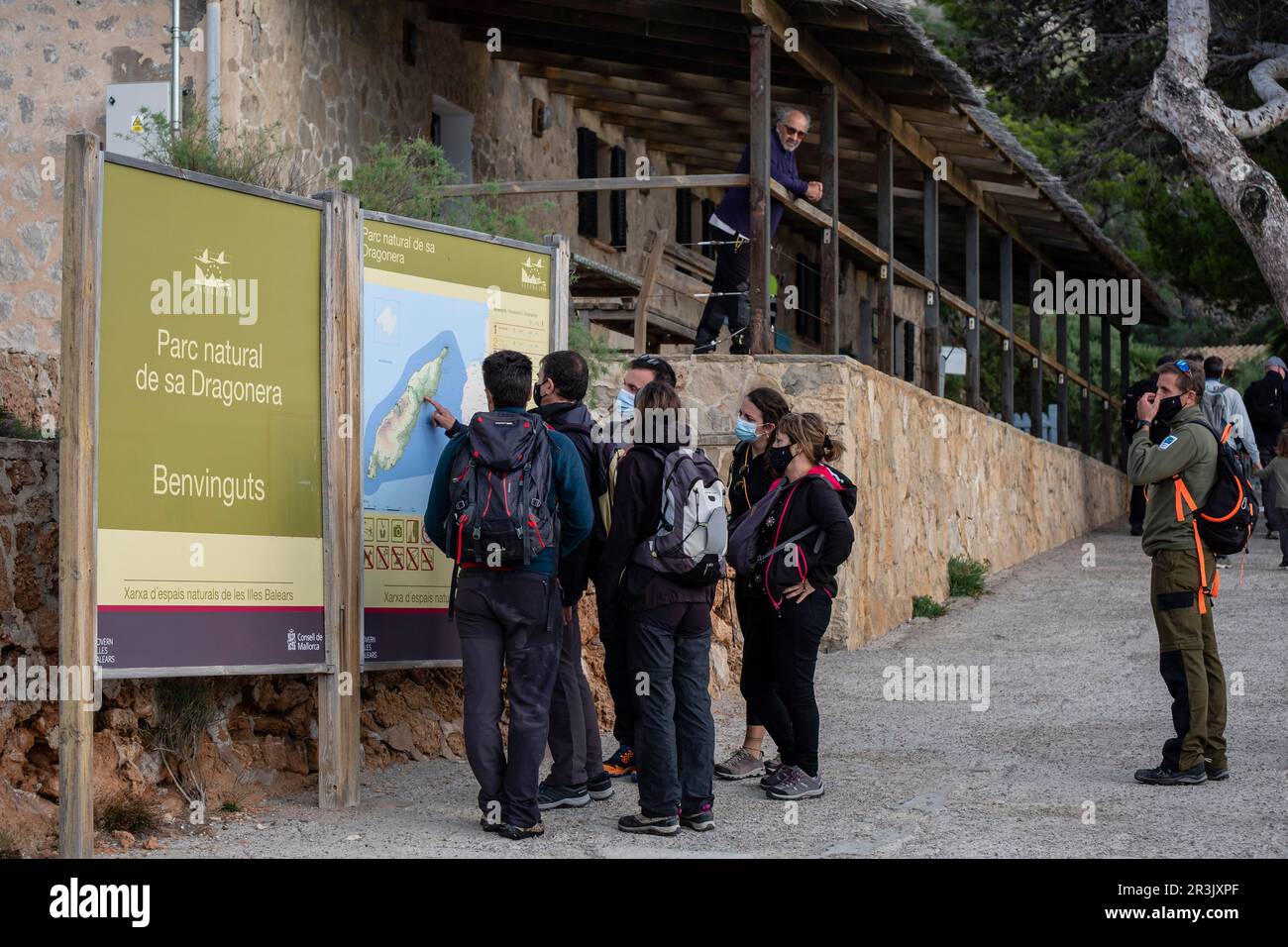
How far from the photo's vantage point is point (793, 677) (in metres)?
7.16

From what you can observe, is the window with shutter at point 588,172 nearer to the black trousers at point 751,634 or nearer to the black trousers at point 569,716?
the black trousers at point 751,634

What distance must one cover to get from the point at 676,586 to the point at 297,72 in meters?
6.64

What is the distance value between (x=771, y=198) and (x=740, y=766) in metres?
5.24

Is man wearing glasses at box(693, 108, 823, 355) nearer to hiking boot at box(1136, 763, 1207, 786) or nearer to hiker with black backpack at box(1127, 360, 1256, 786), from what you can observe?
hiker with black backpack at box(1127, 360, 1256, 786)

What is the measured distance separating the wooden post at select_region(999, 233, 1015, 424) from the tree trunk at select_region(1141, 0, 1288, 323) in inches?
91.5

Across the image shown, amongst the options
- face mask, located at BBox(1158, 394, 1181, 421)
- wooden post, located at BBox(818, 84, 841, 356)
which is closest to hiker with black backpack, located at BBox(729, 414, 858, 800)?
face mask, located at BBox(1158, 394, 1181, 421)

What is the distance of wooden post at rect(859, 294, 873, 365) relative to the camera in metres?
22.2

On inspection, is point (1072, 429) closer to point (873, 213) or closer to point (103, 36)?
point (873, 213)

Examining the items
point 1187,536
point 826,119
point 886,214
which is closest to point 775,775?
point 1187,536

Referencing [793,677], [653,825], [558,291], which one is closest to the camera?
[653,825]

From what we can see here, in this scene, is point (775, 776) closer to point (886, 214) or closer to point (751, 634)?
point (751, 634)

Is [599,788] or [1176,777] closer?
[599,788]

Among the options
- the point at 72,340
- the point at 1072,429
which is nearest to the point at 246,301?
the point at 72,340

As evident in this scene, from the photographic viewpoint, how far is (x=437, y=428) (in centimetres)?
727
